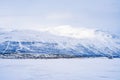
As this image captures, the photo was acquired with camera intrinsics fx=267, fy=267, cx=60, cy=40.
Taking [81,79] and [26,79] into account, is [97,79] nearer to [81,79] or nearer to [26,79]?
[81,79]

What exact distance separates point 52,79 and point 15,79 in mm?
5966

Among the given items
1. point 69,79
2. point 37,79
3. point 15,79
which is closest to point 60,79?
point 69,79

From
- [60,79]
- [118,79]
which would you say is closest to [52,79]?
[60,79]

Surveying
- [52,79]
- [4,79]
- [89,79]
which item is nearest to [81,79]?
[89,79]

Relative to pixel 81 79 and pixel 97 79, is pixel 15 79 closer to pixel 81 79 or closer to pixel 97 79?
pixel 81 79

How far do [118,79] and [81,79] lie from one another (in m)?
5.95

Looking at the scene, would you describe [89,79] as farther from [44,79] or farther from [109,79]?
[44,79]

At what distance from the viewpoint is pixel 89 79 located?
43.7m

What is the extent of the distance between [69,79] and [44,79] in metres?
4.39

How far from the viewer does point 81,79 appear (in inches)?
1714

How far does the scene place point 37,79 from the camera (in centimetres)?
4441

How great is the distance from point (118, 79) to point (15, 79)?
654 inches

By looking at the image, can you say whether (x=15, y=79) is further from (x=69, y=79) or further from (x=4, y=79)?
(x=69, y=79)

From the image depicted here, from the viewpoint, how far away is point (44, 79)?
44344mm
